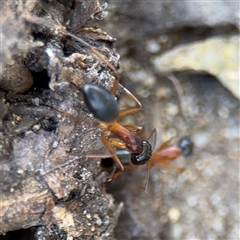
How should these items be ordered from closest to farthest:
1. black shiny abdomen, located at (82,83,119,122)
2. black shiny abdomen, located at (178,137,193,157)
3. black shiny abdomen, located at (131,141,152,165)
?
black shiny abdomen, located at (82,83,119,122)
black shiny abdomen, located at (131,141,152,165)
black shiny abdomen, located at (178,137,193,157)

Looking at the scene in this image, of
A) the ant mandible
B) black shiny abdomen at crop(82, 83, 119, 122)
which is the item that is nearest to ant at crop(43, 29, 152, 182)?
black shiny abdomen at crop(82, 83, 119, 122)

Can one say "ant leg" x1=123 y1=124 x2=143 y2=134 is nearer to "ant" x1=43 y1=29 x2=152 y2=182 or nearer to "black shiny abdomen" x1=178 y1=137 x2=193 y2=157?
"ant" x1=43 y1=29 x2=152 y2=182

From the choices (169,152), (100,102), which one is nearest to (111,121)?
(100,102)

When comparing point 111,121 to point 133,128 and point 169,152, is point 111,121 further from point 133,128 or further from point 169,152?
point 169,152

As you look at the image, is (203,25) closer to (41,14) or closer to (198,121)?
(198,121)

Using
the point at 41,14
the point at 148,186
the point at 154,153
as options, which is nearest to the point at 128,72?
the point at 154,153

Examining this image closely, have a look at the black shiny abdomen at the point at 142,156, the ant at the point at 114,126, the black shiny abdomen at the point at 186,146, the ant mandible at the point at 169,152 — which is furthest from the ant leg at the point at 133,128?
the black shiny abdomen at the point at 186,146
